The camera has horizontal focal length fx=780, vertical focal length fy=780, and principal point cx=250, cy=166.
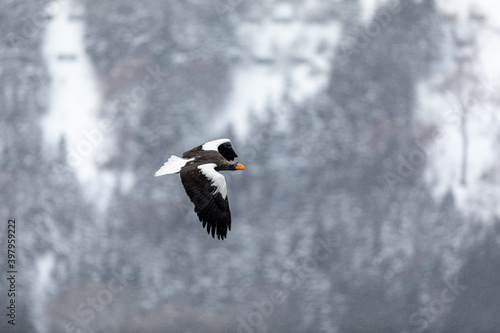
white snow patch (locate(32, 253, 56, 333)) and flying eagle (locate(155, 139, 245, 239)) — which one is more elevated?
white snow patch (locate(32, 253, 56, 333))

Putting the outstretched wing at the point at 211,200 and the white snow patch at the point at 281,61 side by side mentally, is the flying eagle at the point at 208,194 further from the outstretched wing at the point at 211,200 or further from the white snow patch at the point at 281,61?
the white snow patch at the point at 281,61

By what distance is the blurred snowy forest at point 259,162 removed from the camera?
47.8 meters

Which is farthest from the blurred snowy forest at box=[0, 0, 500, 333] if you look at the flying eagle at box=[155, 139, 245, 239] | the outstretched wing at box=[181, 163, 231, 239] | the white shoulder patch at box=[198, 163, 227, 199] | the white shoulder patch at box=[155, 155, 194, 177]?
the outstretched wing at box=[181, 163, 231, 239]

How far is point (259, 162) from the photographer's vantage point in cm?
4862

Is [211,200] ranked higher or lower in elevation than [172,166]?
lower

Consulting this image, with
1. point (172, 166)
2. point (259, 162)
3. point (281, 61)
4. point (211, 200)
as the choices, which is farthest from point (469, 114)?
point (211, 200)

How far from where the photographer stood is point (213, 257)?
48.0 metres

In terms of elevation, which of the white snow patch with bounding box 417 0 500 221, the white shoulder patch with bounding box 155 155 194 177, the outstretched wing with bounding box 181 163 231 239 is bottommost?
the outstretched wing with bounding box 181 163 231 239

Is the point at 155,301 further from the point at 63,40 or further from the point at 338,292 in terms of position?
the point at 63,40

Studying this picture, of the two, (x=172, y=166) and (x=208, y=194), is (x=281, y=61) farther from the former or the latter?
(x=208, y=194)

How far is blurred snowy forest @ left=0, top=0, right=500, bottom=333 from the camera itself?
157 feet

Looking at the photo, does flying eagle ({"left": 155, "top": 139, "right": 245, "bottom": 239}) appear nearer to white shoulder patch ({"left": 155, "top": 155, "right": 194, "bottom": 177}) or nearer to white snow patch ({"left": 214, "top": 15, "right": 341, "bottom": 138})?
white shoulder patch ({"left": 155, "top": 155, "right": 194, "bottom": 177})

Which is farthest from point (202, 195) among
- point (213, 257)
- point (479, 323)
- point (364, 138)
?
point (479, 323)

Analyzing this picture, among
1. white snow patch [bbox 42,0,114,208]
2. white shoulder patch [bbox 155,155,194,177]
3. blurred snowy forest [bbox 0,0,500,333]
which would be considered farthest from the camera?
white snow patch [bbox 42,0,114,208]
